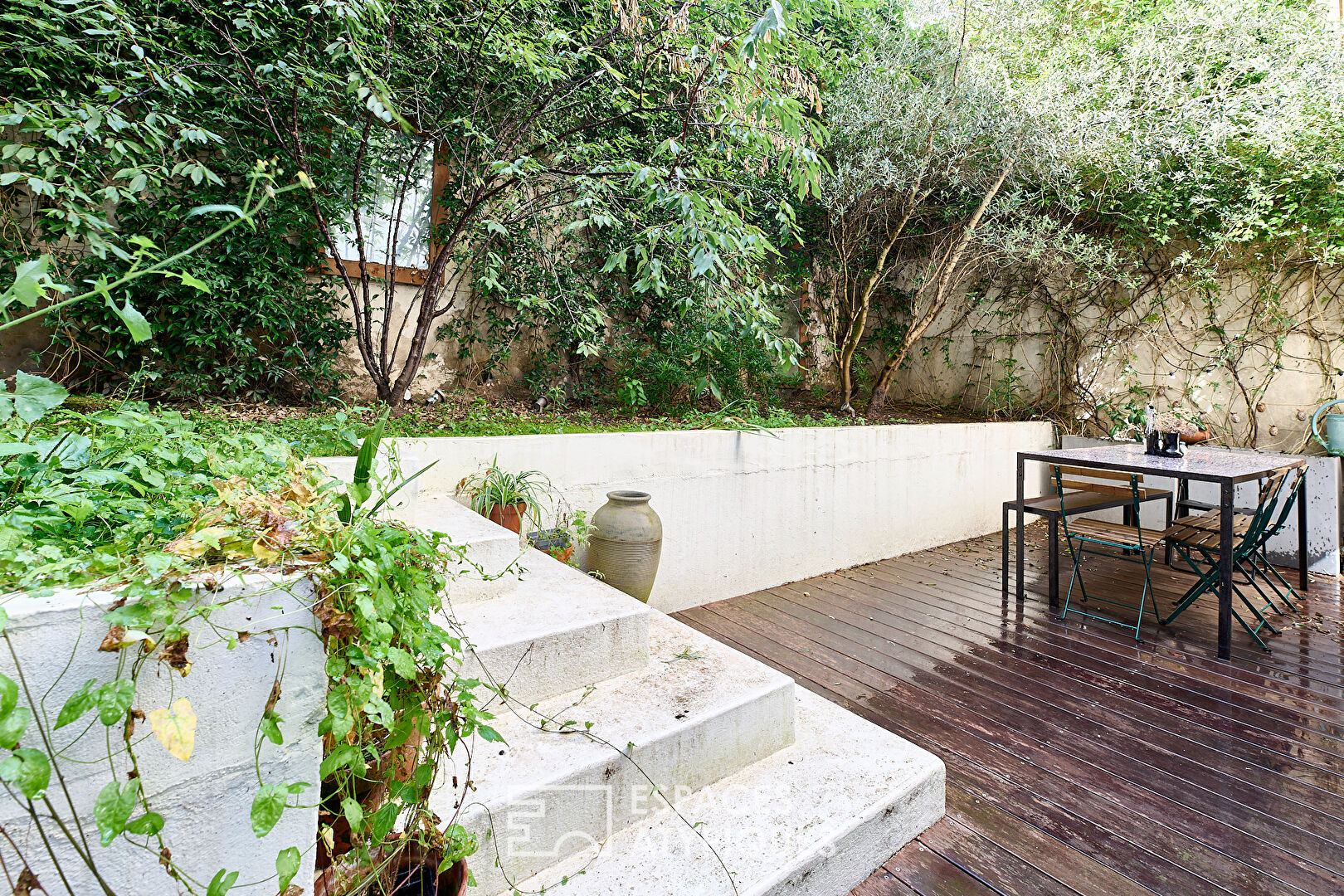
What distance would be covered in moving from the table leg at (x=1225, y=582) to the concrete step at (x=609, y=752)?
2.51 m

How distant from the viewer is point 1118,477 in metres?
4.07

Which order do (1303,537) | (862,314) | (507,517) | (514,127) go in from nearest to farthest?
Answer: 1. (507,517)
2. (514,127)
3. (1303,537)
4. (862,314)

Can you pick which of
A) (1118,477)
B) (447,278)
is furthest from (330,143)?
(1118,477)

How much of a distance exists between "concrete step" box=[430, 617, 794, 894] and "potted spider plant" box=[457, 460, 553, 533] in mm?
1182

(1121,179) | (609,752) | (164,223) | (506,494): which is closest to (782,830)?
(609,752)

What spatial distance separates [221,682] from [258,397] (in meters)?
3.26

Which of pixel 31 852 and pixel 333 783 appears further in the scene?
pixel 333 783

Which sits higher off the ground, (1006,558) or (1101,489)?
(1101,489)

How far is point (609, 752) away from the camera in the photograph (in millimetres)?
1535

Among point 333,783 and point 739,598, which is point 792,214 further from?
point 333,783

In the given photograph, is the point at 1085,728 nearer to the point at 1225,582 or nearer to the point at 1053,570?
the point at 1225,582

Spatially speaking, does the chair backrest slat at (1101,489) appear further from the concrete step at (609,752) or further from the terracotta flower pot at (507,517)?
the terracotta flower pot at (507,517)

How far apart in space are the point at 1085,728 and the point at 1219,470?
1746mm

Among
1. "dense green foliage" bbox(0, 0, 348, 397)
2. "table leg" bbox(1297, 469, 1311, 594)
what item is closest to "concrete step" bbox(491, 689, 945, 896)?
"dense green foliage" bbox(0, 0, 348, 397)
